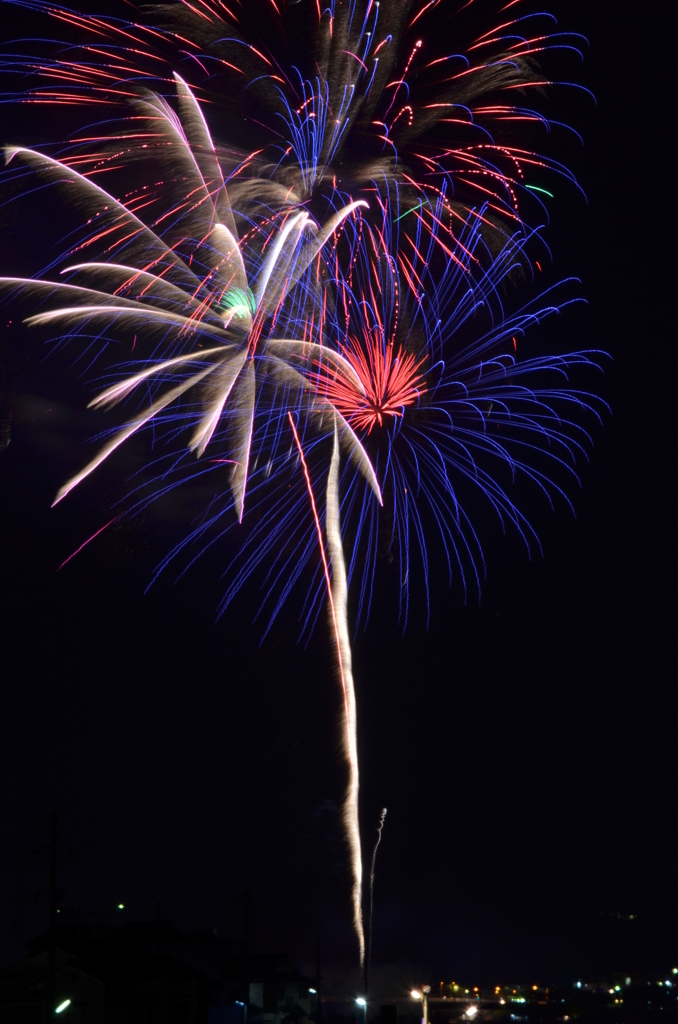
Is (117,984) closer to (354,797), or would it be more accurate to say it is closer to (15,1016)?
(15,1016)

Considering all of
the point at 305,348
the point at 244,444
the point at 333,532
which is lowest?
the point at 333,532

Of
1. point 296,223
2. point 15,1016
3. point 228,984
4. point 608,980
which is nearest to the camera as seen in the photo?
point 296,223

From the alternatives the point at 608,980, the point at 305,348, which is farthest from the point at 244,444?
the point at 608,980

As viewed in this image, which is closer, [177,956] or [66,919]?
[177,956]

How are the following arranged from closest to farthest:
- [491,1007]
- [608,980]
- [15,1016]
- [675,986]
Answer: [15,1016] → [491,1007] → [675,986] → [608,980]

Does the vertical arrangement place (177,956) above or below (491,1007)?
above

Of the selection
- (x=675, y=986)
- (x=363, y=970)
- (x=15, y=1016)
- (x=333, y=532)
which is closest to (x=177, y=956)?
(x=15, y=1016)
